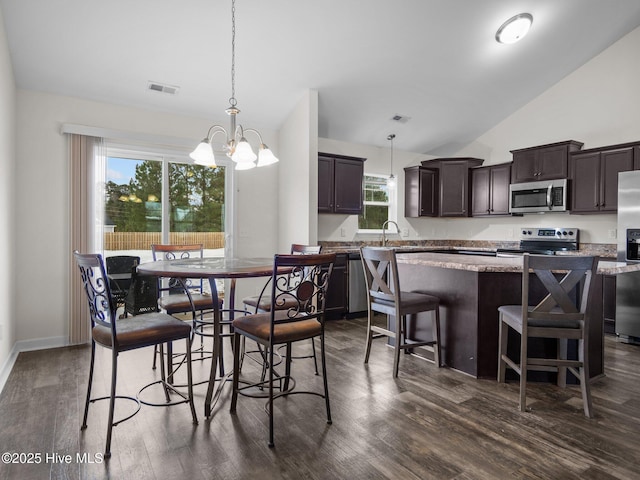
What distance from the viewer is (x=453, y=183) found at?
607 centimetres

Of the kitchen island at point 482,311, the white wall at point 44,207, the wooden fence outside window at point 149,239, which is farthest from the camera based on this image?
the wooden fence outside window at point 149,239

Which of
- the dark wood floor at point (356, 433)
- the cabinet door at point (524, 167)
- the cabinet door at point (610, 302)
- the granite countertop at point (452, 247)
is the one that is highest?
the cabinet door at point (524, 167)

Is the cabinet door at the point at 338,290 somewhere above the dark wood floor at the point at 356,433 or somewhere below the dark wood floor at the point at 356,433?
above

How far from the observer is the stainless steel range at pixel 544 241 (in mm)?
4941

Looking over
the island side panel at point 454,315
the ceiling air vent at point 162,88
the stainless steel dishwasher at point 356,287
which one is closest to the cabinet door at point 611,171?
the island side panel at point 454,315

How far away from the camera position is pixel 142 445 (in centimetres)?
194

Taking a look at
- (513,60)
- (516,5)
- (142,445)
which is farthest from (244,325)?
(513,60)

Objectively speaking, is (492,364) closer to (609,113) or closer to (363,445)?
(363,445)

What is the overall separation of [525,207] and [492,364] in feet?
10.2

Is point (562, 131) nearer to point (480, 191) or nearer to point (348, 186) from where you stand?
point (480, 191)

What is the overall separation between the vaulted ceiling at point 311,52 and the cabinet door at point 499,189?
0.96m

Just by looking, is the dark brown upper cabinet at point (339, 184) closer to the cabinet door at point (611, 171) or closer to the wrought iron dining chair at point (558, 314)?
the cabinet door at point (611, 171)

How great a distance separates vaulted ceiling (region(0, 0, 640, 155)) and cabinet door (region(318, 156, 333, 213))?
1.86ft

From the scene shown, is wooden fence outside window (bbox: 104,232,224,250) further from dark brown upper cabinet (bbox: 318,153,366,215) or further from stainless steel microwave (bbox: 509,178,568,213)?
stainless steel microwave (bbox: 509,178,568,213)
